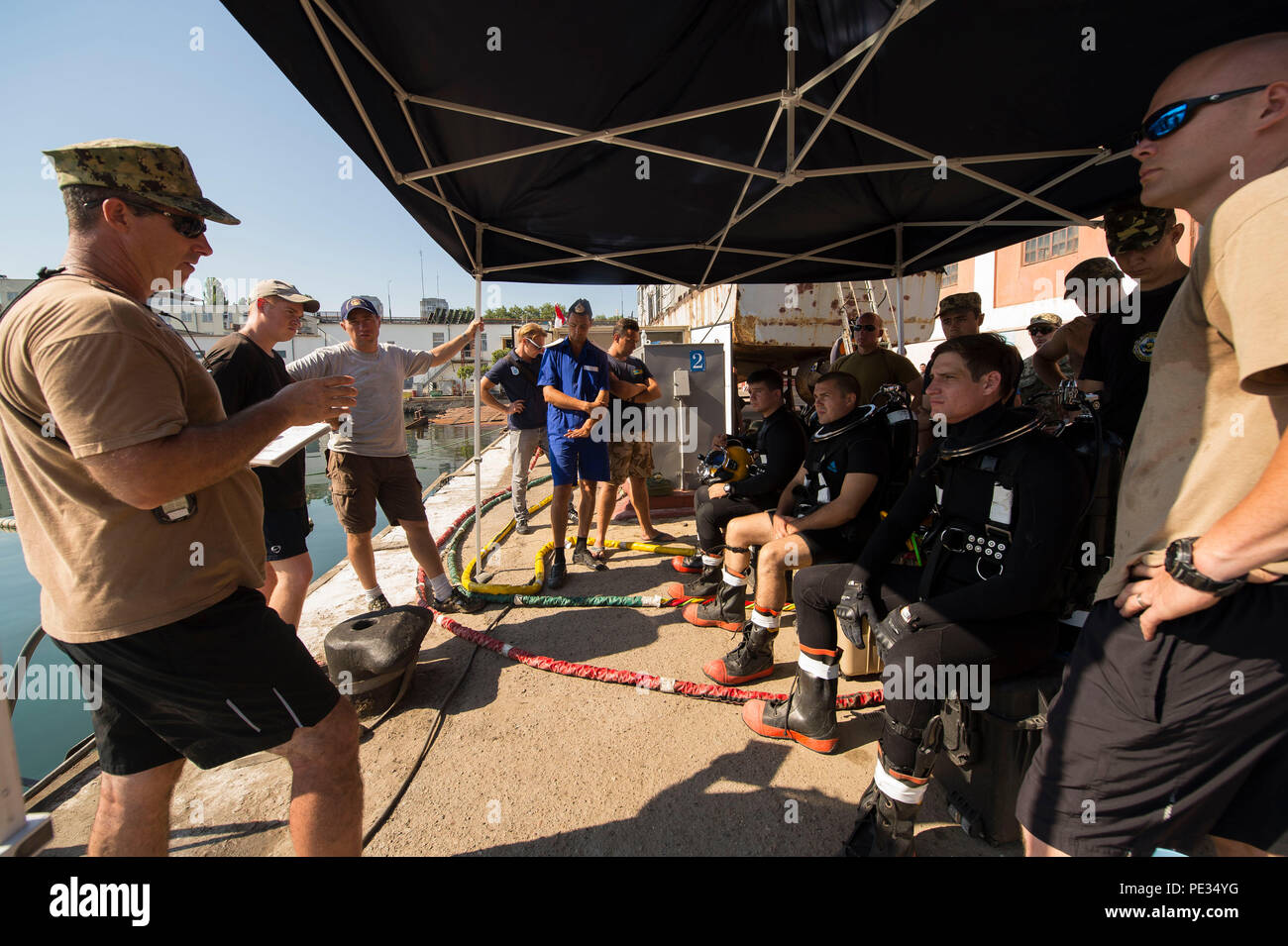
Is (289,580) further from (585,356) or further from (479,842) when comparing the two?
(585,356)

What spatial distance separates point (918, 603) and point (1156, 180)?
4.70 ft

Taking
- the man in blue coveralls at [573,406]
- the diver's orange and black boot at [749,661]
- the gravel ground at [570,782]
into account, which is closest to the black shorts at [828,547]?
the diver's orange and black boot at [749,661]

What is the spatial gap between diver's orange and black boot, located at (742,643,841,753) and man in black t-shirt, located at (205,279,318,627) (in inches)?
110

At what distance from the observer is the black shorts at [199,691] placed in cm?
133

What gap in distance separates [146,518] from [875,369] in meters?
4.64

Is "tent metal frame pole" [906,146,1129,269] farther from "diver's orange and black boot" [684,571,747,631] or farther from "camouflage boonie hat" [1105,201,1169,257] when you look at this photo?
"diver's orange and black boot" [684,571,747,631]

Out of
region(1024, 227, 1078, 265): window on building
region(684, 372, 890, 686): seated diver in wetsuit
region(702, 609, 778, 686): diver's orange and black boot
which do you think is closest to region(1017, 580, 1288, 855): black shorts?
region(684, 372, 890, 686): seated diver in wetsuit

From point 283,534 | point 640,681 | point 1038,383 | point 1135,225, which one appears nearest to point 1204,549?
point 1135,225

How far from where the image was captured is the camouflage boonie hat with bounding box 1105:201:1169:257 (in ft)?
7.50

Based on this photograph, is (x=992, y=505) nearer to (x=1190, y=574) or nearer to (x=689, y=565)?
(x=1190, y=574)

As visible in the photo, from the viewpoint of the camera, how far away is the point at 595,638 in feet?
11.9

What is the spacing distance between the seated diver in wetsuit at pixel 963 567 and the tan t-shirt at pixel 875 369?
215 cm

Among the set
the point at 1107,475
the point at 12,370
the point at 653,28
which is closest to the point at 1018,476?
the point at 1107,475

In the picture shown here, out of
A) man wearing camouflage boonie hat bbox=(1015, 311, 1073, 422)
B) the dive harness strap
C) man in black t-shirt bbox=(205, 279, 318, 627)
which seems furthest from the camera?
man in black t-shirt bbox=(205, 279, 318, 627)
